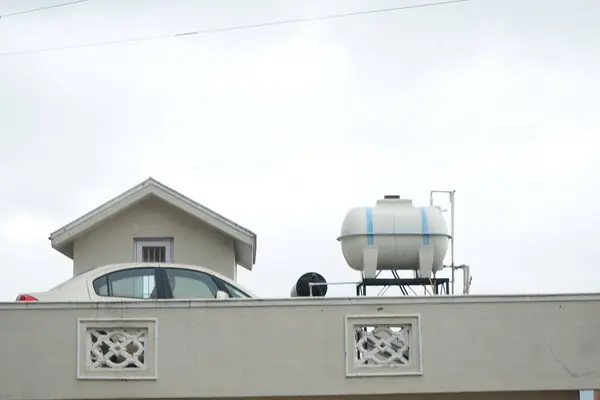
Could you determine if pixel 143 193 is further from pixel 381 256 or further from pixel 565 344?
pixel 565 344

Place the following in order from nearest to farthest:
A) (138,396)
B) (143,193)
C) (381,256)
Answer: (138,396), (381,256), (143,193)

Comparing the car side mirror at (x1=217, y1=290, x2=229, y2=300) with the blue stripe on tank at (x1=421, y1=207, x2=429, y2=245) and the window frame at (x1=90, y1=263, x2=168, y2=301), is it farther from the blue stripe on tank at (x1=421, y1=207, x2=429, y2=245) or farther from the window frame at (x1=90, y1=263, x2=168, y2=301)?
the blue stripe on tank at (x1=421, y1=207, x2=429, y2=245)

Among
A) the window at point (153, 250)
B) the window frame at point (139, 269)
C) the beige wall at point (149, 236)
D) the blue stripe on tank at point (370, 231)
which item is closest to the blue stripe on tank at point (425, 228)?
the blue stripe on tank at point (370, 231)

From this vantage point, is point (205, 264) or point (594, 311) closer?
point (594, 311)

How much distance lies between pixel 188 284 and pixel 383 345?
10.1 ft

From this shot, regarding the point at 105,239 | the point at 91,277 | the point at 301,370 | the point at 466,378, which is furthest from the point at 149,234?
the point at 466,378

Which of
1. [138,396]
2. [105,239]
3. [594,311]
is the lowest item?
[138,396]

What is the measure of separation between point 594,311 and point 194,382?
578cm

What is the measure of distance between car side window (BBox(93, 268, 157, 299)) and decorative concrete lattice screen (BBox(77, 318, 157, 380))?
0.75m

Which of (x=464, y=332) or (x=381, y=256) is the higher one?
(x=381, y=256)

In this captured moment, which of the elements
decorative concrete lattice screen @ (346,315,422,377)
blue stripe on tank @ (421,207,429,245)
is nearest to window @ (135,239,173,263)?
blue stripe on tank @ (421,207,429,245)

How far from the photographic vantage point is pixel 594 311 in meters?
18.6

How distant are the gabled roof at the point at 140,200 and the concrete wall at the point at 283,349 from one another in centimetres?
381

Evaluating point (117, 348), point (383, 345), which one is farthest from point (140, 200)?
point (383, 345)
